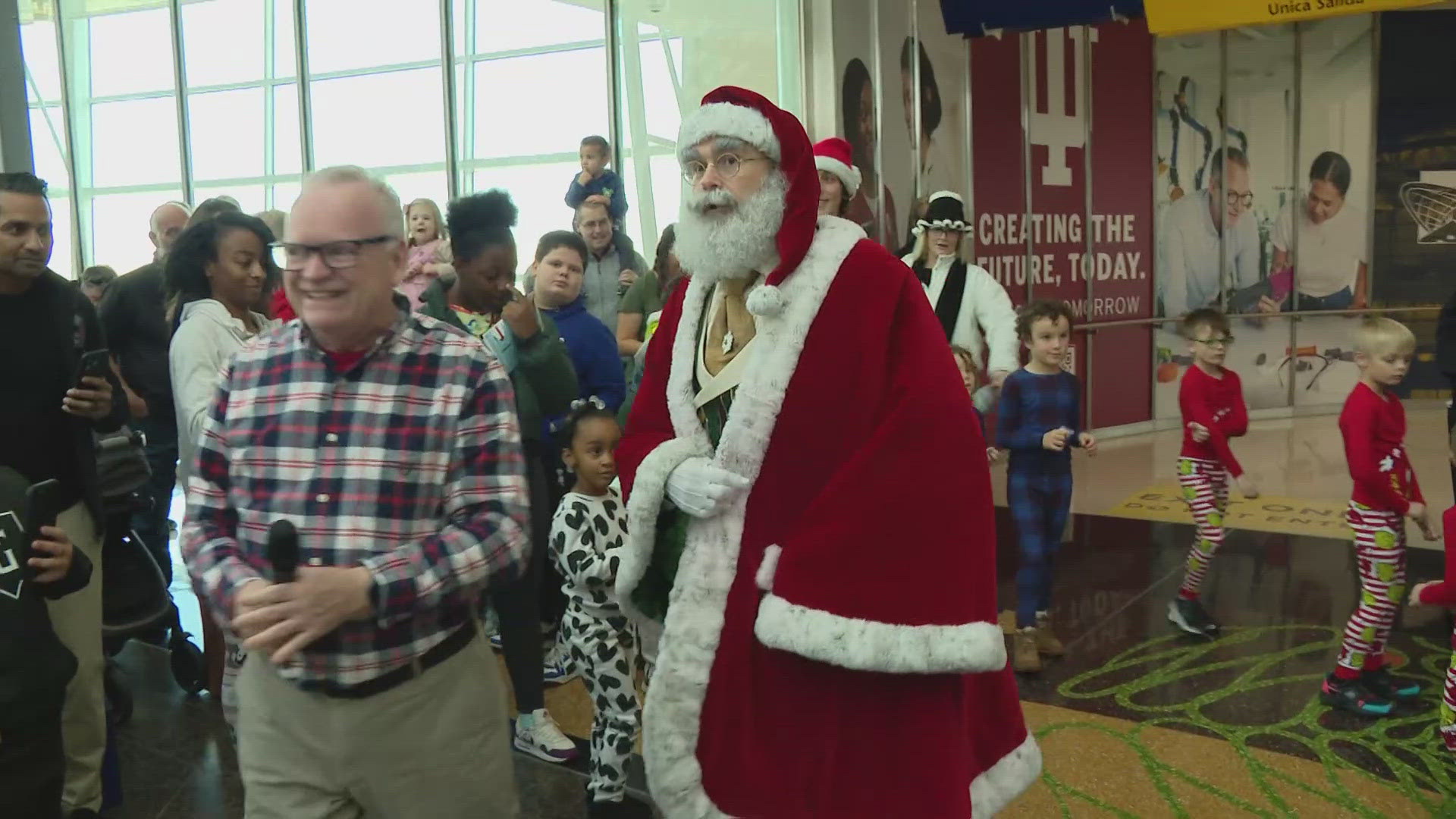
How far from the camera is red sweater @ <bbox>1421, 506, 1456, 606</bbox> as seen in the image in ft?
9.27

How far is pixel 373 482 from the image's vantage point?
176cm

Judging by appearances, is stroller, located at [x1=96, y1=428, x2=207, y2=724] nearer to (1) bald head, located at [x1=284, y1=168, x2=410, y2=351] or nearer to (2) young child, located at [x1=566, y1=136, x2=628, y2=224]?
(1) bald head, located at [x1=284, y1=168, x2=410, y2=351]

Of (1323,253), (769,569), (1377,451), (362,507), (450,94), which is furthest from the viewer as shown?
(1323,253)

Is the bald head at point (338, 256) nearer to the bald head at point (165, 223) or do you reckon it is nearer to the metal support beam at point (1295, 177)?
the bald head at point (165, 223)

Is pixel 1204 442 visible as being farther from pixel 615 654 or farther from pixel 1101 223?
pixel 1101 223

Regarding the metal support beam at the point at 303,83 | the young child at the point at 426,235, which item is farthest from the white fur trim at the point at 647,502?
the metal support beam at the point at 303,83

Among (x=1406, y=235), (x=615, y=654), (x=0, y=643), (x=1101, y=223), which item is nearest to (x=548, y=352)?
(x=615, y=654)

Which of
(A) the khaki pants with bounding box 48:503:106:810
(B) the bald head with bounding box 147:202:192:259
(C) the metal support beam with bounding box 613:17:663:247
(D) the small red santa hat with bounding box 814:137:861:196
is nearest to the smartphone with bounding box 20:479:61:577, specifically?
(A) the khaki pants with bounding box 48:503:106:810

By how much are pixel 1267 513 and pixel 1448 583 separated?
13.4 ft

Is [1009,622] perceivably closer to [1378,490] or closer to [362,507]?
[1378,490]

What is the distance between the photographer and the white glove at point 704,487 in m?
2.03

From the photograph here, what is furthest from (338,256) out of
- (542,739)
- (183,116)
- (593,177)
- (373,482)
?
(183,116)

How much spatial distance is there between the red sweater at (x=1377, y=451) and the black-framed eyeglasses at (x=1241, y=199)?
24.1ft

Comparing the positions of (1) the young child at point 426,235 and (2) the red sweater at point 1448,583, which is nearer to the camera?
(2) the red sweater at point 1448,583
